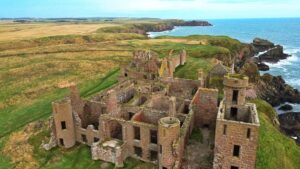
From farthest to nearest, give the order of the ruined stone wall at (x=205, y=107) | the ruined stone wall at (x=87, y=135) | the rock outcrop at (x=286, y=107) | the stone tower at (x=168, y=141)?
1. the rock outcrop at (x=286, y=107)
2. the ruined stone wall at (x=205, y=107)
3. the ruined stone wall at (x=87, y=135)
4. the stone tower at (x=168, y=141)

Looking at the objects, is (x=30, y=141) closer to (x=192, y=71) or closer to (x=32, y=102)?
(x=32, y=102)

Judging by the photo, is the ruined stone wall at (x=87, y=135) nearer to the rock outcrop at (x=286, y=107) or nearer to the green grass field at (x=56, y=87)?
the green grass field at (x=56, y=87)

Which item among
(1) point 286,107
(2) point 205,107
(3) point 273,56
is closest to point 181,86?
(2) point 205,107

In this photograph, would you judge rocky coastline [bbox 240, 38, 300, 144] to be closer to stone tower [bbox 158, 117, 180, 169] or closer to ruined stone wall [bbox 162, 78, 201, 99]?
ruined stone wall [bbox 162, 78, 201, 99]

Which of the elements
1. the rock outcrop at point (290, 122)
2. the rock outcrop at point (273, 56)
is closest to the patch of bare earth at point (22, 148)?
the rock outcrop at point (290, 122)

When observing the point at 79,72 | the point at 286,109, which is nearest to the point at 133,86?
the point at 79,72

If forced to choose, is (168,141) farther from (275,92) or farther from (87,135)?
(275,92)
